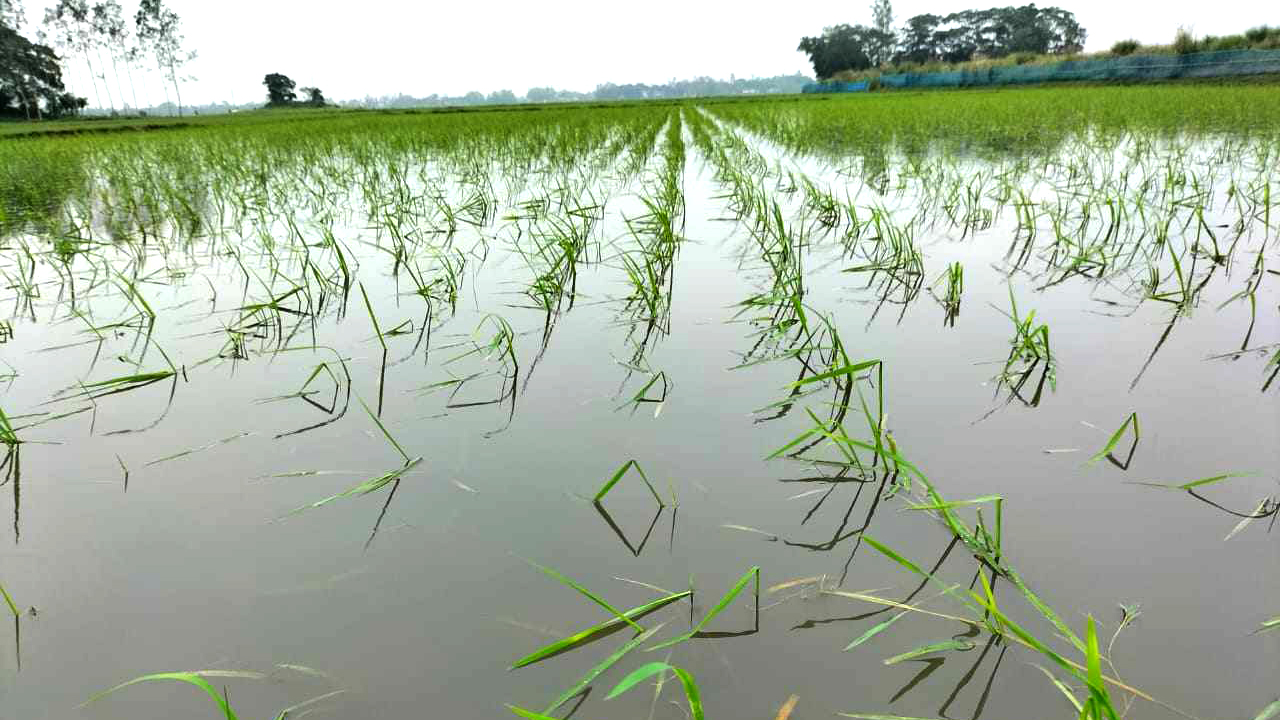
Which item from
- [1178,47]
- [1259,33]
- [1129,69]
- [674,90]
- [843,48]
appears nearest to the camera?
A: [1259,33]

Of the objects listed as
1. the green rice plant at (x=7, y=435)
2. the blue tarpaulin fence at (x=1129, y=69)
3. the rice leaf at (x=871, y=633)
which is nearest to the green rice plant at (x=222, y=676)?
the rice leaf at (x=871, y=633)

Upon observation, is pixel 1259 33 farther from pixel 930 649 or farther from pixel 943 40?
pixel 943 40

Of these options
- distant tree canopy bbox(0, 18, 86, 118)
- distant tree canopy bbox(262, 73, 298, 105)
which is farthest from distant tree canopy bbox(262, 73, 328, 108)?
distant tree canopy bbox(0, 18, 86, 118)

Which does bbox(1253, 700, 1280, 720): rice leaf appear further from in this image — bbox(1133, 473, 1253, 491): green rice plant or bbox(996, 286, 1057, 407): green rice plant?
bbox(996, 286, 1057, 407): green rice plant

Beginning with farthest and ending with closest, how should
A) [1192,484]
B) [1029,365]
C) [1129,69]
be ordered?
[1129,69], [1029,365], [1192,484]

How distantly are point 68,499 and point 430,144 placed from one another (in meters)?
8.36

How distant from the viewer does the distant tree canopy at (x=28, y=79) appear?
36031 millimetres

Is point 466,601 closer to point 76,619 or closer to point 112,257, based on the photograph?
point 76,619

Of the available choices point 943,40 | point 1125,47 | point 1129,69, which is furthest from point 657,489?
point 943,40

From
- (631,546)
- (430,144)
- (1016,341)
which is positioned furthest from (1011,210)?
(430,144)

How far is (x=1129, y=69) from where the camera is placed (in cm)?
2016

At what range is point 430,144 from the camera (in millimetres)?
8562

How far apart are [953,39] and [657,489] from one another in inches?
3056

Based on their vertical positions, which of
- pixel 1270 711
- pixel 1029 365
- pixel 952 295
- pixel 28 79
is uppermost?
pixel 28 79
